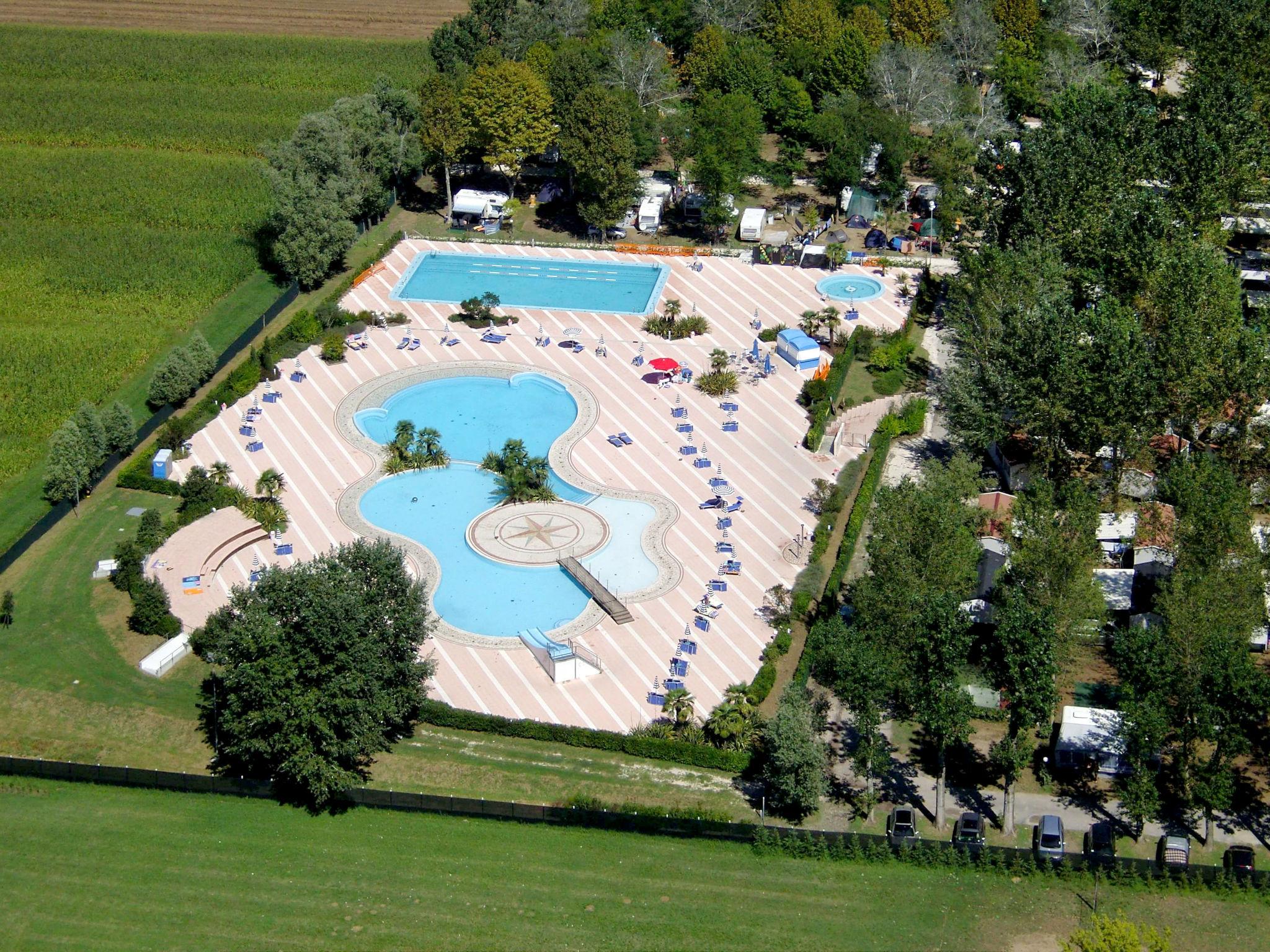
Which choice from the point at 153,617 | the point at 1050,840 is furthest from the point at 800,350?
the point at 153,617

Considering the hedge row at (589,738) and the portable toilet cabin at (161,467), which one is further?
the portable toilet cabin at (161,467)

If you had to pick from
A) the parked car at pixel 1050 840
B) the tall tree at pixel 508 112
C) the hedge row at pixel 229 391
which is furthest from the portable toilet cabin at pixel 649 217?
the parked car at pixel 1050 840

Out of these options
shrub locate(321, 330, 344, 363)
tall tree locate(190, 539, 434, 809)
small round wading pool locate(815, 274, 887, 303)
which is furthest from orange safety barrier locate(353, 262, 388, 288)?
tall tree locate(190, 539, 434, 809)

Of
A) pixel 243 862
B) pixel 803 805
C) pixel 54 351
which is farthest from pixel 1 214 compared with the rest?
pixel 803 805

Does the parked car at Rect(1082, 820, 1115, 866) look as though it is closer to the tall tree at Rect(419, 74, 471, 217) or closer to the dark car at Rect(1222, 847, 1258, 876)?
the dark car at Rect(1222, 847, 1258, 876)

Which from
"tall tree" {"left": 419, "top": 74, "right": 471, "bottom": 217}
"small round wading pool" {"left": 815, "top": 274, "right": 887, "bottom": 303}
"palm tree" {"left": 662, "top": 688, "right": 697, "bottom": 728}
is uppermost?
"tall tree" {"left": 419, "top": 74, "right": 471, "bottom": 217}

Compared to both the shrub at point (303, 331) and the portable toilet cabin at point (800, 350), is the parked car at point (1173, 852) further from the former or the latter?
the shrub at point (303, 331)
